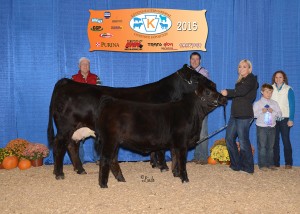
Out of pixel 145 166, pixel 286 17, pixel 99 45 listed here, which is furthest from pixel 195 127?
pixel 286 17

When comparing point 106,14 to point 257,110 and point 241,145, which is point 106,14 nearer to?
point 257,110

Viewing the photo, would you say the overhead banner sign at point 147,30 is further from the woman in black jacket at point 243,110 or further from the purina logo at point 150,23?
the woman in black jacket at point 243,110

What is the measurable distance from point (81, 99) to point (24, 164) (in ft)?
6.38

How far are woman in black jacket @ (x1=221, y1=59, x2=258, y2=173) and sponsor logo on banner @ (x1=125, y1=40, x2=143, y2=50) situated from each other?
2.14 metres

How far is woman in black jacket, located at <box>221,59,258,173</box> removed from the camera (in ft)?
21.3

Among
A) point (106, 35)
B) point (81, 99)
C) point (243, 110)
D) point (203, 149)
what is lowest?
point (203, 149)

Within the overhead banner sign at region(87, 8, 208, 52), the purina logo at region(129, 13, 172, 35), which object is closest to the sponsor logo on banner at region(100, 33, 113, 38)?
the overhead banner sign at region(87, 8, 208, 52)

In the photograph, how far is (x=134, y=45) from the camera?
25.4 feet

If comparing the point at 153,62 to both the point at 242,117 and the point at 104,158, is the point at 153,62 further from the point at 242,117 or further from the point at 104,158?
the point at 104,158

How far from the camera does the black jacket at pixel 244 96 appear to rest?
255 inches

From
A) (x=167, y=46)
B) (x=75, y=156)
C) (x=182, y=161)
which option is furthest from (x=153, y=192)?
(x=167, y=46)

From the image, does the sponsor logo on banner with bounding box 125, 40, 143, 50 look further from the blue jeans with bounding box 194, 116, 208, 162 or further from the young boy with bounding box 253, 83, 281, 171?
the young boy with bounding box 253, 83, 281, 171

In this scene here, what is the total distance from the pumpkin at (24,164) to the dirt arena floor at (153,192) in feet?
0.58

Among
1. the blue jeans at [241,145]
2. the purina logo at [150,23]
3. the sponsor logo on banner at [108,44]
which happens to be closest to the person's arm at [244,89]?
the blue jeans at [241,145]
